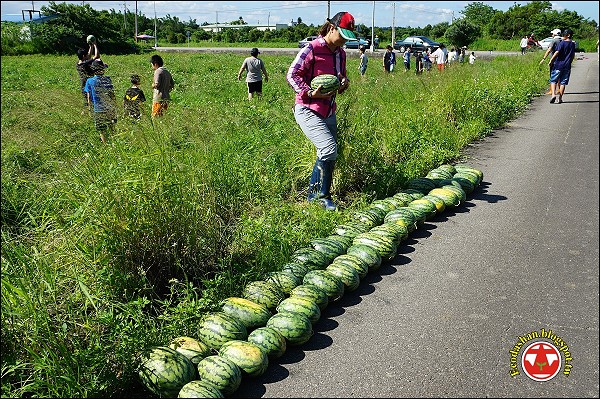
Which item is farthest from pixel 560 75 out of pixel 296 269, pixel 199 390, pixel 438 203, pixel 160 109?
pixel 199 390

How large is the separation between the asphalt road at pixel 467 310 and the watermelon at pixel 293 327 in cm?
9

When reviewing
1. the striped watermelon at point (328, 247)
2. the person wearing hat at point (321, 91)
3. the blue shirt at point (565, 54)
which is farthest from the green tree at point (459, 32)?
the striped watermelon at point (328, 247)

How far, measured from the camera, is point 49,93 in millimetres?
4281

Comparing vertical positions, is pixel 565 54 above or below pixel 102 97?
above

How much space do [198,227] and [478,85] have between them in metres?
9.64

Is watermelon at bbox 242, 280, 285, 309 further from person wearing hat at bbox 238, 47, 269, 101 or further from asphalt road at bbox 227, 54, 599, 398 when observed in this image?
person wearing hat at bbox 238, 47, 269, 101

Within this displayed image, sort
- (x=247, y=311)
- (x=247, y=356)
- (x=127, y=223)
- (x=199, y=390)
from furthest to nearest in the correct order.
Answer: (x=127, y=223) < (x=247, y=311) < (x=247, y=356) < (x=199, y=390)

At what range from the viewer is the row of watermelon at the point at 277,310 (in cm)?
323

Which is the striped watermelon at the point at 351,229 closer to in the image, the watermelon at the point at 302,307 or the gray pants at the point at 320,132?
the gray pants at the point at 320,132

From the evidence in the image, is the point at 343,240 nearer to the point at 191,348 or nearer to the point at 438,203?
the point at 438,203

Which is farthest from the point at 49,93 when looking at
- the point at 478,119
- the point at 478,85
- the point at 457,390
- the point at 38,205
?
the point at 478,85

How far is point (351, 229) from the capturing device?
5.45 meters

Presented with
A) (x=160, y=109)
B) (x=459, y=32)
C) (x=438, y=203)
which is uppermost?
(x=459, y=32)

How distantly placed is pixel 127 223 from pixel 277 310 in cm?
134
